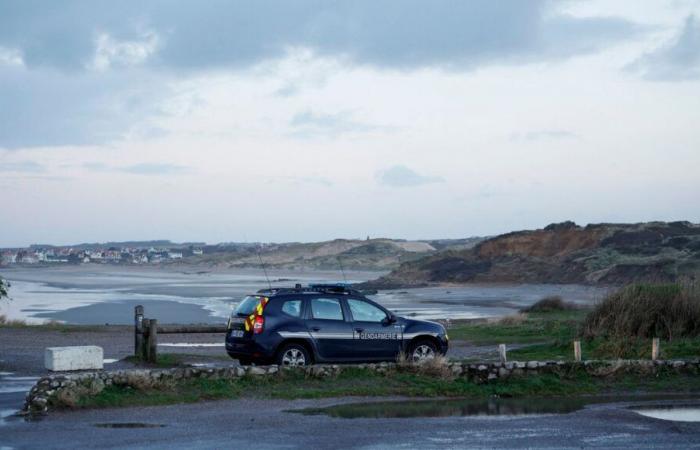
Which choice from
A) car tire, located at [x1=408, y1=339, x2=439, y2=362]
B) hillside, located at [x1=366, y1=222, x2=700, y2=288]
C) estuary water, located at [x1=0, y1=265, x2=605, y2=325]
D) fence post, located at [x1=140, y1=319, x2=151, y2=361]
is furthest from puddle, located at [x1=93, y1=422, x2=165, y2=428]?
hillside, located at [x1=366, y1=222, x2=700, y2=288]

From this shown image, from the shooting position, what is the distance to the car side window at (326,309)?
18156 mm

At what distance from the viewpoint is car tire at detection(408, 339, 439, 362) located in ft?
61.8

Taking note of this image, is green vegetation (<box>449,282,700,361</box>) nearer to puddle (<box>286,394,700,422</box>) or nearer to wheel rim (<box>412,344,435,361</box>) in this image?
wheel rim (<box>412,344,435,361</box>)

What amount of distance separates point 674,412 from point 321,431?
17.8ft

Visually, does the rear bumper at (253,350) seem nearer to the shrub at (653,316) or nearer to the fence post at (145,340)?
the fence post at (145,340)

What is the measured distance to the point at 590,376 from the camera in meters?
17.5

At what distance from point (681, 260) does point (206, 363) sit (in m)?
54.5

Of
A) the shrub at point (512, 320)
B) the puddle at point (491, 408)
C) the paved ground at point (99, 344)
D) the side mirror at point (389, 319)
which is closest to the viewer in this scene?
the puddle at point (491, 408)

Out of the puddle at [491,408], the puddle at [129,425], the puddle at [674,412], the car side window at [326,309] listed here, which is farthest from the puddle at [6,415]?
the puddle at [674,412]

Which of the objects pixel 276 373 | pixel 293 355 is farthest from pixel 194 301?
pixel 276 373

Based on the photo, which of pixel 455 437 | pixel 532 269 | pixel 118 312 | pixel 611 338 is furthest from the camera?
pixel 532 269

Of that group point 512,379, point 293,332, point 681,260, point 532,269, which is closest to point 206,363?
point 293,332

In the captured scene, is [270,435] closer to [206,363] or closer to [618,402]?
[618,402]

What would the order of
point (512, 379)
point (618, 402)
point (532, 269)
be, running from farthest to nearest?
1. point (532, 269)
2. point (512, 379)
3. point (618, 402)
